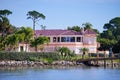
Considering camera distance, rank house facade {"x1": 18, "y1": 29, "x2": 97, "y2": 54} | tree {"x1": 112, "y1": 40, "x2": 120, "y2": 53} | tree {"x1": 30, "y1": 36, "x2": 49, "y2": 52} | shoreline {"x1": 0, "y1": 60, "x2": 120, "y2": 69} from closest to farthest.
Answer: shoreline {"x1": 0, "y1": 60, "x2": 120, "y2": 69} < tree {"x1": 30, "y1": 36, "x2": 49, "y2": 52} < house facade {"x1": 18, "y1": 29, "x2": 97, "y2": 54} < tree {"x1": 112, "y1": 40, "x2": 120, "y2": 53}

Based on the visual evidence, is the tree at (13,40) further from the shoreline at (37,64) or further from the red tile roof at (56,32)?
the red tile roof at (56,32)

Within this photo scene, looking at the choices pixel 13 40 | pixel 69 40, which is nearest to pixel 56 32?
pixel 69 40

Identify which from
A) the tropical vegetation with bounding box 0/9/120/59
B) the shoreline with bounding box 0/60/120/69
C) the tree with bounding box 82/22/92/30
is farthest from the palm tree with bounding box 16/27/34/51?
the tree with bounding box 82/22/92/30

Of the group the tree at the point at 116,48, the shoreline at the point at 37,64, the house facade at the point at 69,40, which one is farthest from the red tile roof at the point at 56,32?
the shoreline at the point at 37,64

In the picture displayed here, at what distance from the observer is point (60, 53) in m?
90.6

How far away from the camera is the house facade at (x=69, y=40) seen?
3925 inches

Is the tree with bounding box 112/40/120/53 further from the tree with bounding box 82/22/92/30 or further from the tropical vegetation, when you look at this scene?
the tree with bounding box 82/22/92/30

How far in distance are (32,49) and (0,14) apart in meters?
9.42

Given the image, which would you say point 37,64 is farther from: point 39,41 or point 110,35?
point 110,35

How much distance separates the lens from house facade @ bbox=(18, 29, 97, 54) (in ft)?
327

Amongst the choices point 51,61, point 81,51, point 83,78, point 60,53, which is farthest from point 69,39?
point 83,78

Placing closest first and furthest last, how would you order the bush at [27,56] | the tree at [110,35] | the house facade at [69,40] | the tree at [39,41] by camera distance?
the bush at [27,56] → the tree at [39,41] → the house facade at [69,40] → the tree at [110,35]

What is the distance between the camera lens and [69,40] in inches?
3942

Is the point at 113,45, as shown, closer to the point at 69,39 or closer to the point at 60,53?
the point at 69,39
